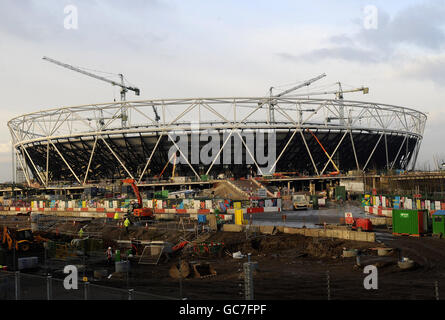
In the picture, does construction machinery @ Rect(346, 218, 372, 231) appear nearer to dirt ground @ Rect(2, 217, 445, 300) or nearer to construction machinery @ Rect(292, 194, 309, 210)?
dirt ground @ Rect(2, 217, 445, 300)

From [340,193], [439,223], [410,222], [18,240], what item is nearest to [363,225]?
[410,222]

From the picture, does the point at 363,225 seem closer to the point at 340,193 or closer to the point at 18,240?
the point at 18,240

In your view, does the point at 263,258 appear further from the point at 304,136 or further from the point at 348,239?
the point at 304,136

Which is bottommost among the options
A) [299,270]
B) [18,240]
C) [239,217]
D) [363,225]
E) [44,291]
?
[299,270]

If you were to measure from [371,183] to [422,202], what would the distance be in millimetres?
33509

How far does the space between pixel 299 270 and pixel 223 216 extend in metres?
15.7

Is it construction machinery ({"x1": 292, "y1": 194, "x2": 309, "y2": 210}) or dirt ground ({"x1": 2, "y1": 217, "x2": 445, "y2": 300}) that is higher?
construction machinery ({"x1": 292, "y1": 194, "x2": 309, "y2": 210})

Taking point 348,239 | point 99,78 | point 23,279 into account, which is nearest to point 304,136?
point 348,239

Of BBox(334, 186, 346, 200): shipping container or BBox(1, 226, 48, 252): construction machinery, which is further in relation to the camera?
BBox(334, 186, 346, 200): shipping container

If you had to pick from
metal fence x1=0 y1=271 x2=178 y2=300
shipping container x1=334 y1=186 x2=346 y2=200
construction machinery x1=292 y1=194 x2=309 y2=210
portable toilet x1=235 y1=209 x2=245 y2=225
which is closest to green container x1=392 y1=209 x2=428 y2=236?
portable toilet x1=235 y1=209 x2=245 y2=225

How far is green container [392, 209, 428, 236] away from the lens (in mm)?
24109

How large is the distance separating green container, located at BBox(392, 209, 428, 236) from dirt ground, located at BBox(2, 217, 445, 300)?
820 mm

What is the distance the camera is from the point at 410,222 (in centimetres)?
2445

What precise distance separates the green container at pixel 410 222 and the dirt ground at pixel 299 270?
820mm
